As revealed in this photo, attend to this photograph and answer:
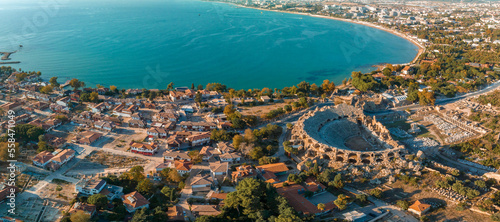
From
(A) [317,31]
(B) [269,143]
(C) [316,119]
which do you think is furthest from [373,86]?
(A) [317,31]

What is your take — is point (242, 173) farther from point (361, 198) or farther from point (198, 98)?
point (198, 98)

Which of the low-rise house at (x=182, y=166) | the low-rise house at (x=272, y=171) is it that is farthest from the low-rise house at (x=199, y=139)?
the low-rise house at (x=272, y=171)

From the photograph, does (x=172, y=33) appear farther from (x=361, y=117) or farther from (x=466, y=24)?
(x=466, y=24)

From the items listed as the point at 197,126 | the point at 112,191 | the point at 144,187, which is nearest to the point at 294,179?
the point at 144,187

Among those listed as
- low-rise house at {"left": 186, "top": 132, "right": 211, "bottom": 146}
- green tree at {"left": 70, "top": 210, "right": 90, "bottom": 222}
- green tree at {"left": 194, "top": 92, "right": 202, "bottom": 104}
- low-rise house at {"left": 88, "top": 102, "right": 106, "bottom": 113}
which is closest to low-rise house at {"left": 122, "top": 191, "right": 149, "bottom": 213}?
green tree at {"left": 70, "top": 210, "right": 90, "bottom": 222}

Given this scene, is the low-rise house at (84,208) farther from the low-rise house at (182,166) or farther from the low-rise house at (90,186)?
the low-rise house at (182,166)

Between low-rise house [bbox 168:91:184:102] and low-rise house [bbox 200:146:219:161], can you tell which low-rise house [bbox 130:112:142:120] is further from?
low-rise house [bbox 200:146:219:161]
